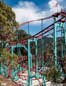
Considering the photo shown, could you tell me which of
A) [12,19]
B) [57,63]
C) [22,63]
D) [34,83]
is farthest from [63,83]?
[22,63]

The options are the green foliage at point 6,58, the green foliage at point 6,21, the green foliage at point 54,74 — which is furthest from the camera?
the green foliage at point 6,58

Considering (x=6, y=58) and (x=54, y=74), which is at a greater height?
(x=6, y=58)

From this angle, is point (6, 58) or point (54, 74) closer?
point (54, 74)

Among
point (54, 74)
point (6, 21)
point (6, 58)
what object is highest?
point (6, 21)

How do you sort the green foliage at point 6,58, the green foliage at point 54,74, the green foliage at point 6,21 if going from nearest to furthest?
the green foliage at point 54,74 → the green foliage at point 6,21 → the green foliage at point 6,58

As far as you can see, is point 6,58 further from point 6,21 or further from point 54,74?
point 54,74

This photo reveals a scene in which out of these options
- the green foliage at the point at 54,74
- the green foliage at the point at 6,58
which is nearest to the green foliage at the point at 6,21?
the green foliage at the point at 6,58

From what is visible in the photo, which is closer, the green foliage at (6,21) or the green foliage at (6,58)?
the green foliage at (6,21)

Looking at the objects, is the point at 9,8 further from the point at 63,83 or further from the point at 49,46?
the point at 63,83

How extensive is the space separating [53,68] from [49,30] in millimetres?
6957

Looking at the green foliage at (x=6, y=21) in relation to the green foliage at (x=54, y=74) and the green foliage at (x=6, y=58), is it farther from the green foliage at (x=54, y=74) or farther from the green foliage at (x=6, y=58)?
the green foliage at (x=54, y=74)

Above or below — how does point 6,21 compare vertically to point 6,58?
above

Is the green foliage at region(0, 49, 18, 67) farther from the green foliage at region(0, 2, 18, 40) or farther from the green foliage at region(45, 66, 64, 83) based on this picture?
the green foliage at region(45, 66, 64, 83)

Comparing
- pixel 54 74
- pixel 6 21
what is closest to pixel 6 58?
pixel 6 21
